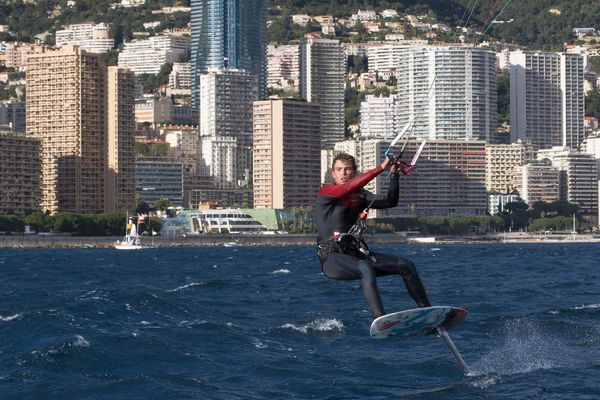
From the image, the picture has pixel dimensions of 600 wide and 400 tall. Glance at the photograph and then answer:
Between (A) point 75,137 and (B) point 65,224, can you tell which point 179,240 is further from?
(A) point 75,137

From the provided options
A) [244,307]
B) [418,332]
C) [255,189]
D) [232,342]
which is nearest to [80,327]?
[232,342]

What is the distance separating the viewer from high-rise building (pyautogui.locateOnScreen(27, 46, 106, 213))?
180 metres

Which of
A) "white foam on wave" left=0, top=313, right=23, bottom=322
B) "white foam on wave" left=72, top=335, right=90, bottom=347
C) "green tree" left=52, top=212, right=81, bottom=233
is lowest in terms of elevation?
"green tree" left=52, top=212, right=81, bottom=233

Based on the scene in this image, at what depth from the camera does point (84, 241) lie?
15888 cm

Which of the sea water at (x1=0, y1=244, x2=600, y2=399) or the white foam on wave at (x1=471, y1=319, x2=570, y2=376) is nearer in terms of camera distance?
the sea water at (x1=0, y1=244, x2=600, y2=399)

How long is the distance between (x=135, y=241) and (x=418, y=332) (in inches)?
5288

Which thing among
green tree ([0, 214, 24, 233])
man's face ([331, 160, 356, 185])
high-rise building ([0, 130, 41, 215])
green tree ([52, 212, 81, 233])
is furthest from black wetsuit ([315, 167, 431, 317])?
high-rise building ([0, 130, 41, 215])

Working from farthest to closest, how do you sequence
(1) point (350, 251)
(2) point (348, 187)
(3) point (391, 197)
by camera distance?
(1) point (350, 251)
(3) point (391, 197)
(2) point (348, 187)

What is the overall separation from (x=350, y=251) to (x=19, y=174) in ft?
517

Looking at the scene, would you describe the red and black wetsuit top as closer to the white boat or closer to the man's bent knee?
the man's bent knee

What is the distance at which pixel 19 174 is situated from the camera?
571ft

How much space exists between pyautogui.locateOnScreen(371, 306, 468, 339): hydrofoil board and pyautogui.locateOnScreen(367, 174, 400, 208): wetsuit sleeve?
1482 mm

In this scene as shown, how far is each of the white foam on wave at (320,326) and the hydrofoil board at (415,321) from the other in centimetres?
1078

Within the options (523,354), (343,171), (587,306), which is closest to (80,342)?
(523,354)
